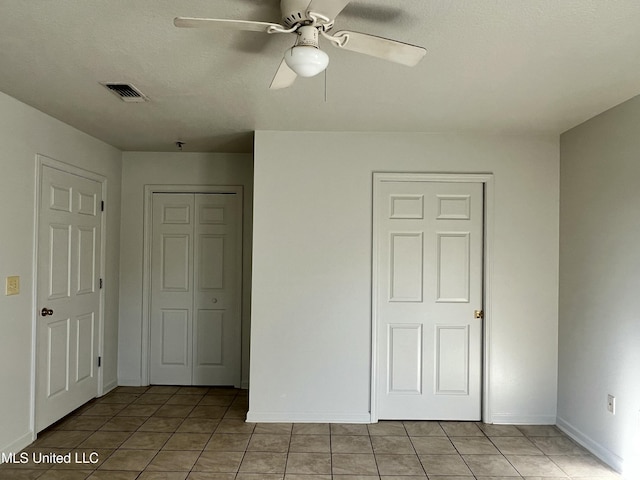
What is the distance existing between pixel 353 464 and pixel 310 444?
40 cm

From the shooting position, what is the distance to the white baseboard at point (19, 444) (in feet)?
9.05

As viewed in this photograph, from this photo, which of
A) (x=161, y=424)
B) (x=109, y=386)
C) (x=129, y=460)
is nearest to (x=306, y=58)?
(x=129, y=460)

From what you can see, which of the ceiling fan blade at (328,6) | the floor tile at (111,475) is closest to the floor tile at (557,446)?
the floor tile at (111,475)

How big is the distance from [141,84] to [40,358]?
7.09ft

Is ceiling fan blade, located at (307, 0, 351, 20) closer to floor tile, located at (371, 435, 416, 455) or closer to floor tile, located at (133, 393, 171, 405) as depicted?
floor tile, located at (371, 435, 416, 455)

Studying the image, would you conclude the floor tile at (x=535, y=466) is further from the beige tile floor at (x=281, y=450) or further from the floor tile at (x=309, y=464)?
the floor tile at (x=309, y=464)

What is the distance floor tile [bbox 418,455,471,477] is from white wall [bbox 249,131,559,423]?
73 centimetres

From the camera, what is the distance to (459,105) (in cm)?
283

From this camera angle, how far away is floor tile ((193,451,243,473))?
8.85ft

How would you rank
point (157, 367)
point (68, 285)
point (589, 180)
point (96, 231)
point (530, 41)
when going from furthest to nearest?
1. point (157, 367)
2. point (96, 231)
3. point (68, 285)
4. point (589, 180)
5. point (530, 41)

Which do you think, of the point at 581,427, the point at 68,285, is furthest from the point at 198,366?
the point at 581,427

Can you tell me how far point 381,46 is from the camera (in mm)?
1625

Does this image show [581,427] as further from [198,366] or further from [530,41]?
[198,366]

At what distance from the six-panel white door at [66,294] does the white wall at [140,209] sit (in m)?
0.42
